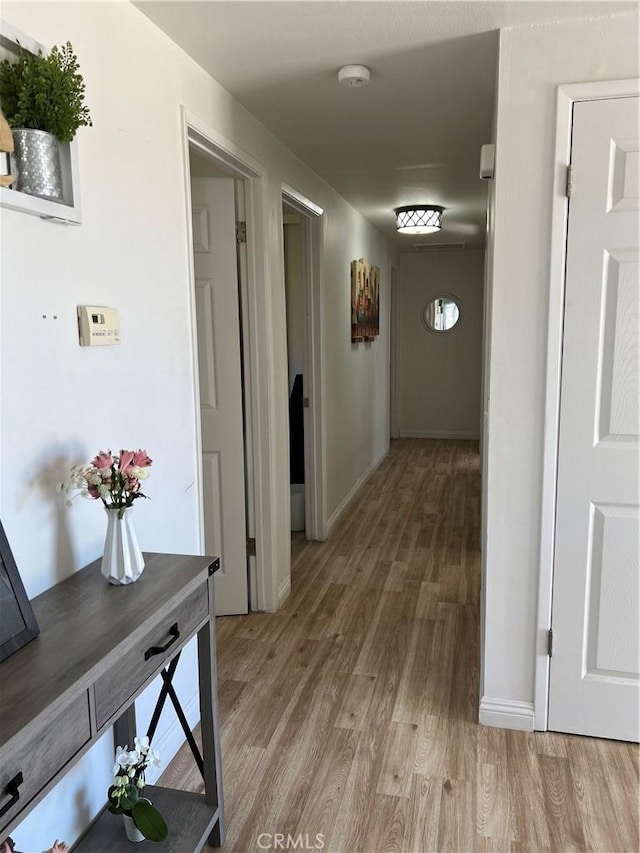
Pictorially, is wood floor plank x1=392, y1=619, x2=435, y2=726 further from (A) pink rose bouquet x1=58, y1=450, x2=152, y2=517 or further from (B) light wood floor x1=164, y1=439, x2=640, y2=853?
(A) pink rose bouquet x1=58, y1=450, x2=152, y2=517

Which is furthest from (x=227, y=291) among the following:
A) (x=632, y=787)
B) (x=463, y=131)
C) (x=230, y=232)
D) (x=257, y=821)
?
(x=632, y=787)

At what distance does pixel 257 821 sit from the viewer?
181cm

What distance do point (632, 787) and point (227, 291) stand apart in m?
2.43

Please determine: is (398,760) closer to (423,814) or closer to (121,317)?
(423,814)

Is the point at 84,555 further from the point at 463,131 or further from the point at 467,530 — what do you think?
the point at 467,530

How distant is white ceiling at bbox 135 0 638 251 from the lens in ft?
5.85

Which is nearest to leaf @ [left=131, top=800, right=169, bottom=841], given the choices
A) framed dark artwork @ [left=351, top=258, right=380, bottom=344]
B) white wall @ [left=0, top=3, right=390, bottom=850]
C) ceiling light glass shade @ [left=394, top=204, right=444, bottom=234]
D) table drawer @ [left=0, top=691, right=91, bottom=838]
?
white wall @ [left=0, top=3, right=390, bottom=850]

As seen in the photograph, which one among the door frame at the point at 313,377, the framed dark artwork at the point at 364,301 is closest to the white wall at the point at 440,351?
the framed dark artwork at the point at 364,301

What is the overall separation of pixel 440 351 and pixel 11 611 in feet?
22.7

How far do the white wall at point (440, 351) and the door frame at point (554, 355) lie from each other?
5606 mm

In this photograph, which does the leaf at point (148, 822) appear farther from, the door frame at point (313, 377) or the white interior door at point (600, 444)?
the door frame at point (313, 377)

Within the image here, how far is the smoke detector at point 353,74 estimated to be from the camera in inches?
84.5

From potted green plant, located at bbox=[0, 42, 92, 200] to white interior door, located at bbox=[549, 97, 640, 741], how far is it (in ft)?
4.71

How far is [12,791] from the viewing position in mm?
964
